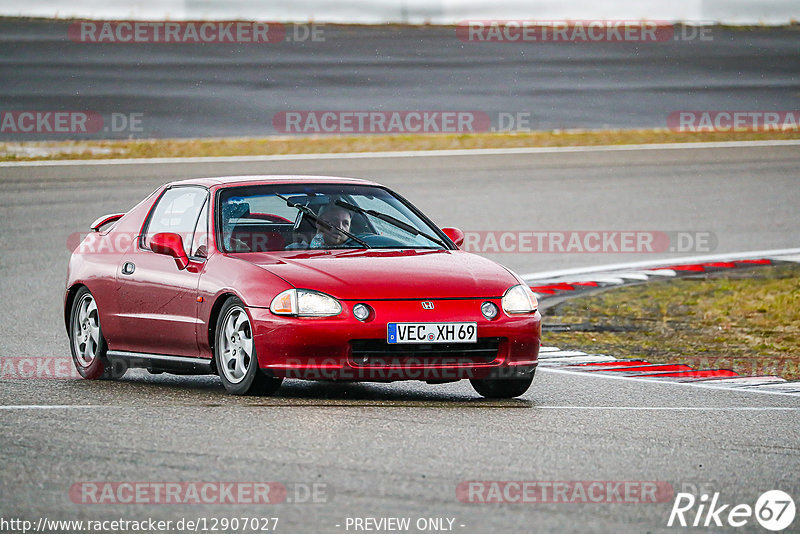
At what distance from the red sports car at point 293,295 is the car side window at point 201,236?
11mm

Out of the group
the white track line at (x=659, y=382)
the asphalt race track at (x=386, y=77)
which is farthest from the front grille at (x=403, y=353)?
the asphalt race track at (x=386, y=77)

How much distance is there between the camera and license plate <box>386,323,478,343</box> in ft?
26.1

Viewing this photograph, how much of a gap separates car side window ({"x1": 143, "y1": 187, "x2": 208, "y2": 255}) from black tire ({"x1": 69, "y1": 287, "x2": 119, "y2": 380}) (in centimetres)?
62

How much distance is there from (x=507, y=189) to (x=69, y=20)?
12.3 metres

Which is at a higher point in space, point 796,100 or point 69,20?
point 69,20

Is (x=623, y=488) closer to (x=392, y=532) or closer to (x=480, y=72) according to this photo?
(x=392, y=532)

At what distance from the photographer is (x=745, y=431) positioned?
740 cm

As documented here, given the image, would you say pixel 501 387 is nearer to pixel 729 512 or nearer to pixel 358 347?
pixel 358 347

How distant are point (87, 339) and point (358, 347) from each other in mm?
2457

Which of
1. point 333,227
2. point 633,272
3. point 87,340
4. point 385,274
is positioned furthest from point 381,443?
point 633,272

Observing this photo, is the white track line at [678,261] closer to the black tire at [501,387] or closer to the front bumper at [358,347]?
the black tire at [501,387]

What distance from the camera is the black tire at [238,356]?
8.21 m

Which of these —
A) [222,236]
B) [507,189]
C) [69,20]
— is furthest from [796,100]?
[222,236]

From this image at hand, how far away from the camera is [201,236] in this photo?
9.02 metres
